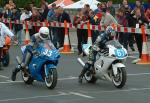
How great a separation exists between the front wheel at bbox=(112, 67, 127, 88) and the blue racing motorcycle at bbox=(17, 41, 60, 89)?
1.42 m

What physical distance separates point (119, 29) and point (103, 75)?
7.67 m

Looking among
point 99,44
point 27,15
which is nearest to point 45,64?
point 99,44

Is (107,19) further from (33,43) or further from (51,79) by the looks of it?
(51,79)

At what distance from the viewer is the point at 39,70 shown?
1309 cm

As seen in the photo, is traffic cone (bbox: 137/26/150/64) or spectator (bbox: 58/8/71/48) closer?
traffic cone (bbox: 137/26/150/64)

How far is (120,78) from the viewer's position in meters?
12.7

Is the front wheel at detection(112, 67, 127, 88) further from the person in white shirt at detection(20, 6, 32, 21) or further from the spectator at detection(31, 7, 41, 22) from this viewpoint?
the person in white shirt at detection(20, 6, 32, 21)

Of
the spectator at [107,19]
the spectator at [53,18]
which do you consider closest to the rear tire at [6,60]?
the spectator at [107,19]

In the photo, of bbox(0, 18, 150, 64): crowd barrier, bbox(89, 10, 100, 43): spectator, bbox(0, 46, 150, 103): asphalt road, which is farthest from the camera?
bbox(89, 10, 100, 43): spectator

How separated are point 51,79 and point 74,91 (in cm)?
61

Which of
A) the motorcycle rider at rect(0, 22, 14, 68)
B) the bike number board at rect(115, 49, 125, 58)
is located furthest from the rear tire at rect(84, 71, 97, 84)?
the motorcycle rider at rect(0, 22, 14, 68)

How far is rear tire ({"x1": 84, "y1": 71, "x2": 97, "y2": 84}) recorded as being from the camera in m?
A: 13.8

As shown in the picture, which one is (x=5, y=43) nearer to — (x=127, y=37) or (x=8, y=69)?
(x=8, y=69)

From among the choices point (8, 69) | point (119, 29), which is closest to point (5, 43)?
point (8, 69)
